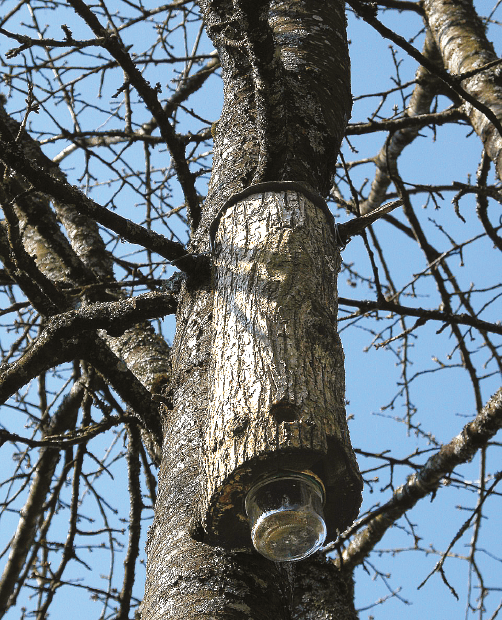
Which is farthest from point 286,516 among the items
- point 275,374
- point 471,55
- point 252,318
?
point 471,55

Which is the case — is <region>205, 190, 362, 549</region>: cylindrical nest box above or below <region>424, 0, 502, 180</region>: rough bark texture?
below

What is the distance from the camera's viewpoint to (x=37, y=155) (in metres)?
3.54

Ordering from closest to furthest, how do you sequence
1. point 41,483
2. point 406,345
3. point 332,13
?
1. point 332,13
2. point 41,483
3. point 406,345

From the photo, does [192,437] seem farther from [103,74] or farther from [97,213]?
[103,74]

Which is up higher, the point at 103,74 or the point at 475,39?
the point at 103,74

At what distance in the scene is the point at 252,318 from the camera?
1445mm

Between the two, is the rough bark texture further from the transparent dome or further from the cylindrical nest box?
the transparent dome

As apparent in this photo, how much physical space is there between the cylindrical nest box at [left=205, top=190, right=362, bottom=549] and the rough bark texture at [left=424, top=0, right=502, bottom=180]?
6.20ft

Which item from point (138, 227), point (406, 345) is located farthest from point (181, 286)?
point (406, 345)

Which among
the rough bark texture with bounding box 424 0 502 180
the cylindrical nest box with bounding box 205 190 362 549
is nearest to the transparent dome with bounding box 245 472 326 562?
the cylindrical nest box with bounding box 205 190 362 549

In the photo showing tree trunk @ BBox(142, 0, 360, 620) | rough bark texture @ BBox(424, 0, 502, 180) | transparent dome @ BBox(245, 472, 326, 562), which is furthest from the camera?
rough bark texture @ BBox(424, 0, 502, 180)

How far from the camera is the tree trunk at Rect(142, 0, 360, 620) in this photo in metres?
1.35

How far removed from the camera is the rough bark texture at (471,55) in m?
3.29

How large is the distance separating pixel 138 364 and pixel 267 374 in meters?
1.72
